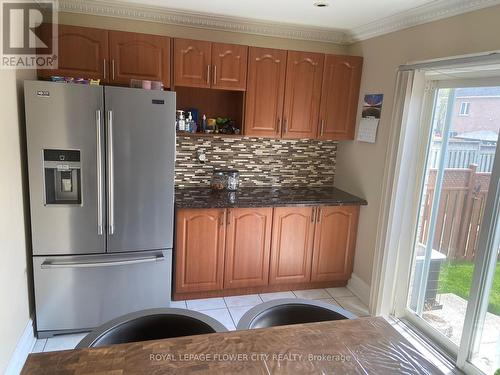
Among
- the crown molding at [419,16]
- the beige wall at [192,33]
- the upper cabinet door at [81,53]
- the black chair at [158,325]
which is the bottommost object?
the black chair at [158,325]

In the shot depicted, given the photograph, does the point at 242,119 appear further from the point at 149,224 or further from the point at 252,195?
the point at 149,224

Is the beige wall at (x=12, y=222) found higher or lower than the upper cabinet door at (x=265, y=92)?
lower

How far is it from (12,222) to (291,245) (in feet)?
7.04

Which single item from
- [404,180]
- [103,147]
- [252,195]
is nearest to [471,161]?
[404,180]

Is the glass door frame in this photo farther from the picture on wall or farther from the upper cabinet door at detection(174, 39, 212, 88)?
the upper cabinet door at detection(174, 39, 212, 88)

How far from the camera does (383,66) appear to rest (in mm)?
3154

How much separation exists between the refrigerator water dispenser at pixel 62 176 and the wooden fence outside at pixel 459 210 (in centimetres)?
257

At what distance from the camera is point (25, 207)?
248cm

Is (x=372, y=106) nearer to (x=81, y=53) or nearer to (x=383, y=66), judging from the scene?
(x=383, y=66)

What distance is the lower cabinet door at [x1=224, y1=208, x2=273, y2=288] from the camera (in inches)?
125

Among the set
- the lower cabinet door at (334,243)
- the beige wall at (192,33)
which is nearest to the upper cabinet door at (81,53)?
the beige wall at (192,33)

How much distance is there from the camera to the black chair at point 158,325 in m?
1.47

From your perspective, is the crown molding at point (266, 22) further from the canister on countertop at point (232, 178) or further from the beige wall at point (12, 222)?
the canister on countertop at point (232, 178)

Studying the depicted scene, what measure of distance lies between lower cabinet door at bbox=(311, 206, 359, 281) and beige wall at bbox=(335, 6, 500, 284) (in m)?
0.08
